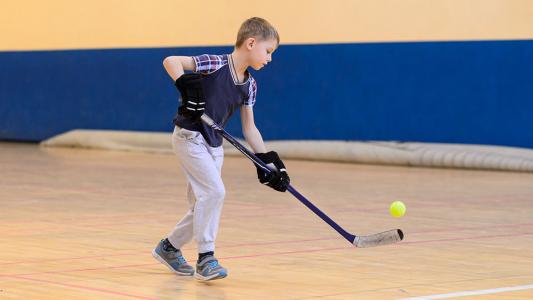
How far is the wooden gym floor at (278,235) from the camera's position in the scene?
5.16m

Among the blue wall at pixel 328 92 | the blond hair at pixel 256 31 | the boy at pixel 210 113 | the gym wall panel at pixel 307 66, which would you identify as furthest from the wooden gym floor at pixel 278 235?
the gym wall panel at pixel 307 66

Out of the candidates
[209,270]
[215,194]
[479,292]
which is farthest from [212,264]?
[479,292]

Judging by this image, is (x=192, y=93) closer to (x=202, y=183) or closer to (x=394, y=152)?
(x=202, y=183)

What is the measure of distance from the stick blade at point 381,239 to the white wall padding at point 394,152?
7.26 m

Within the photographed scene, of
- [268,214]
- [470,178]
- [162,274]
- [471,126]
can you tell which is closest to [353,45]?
[471,126]

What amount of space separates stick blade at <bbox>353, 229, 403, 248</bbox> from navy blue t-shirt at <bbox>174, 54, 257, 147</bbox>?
0.89 metres

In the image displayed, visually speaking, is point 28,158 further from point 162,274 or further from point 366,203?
point 162,274

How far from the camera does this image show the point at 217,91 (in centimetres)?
540

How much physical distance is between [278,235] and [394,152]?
21.7 feet

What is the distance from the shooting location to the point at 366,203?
9.27 meters

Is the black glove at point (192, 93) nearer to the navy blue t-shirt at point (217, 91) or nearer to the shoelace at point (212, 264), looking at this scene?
the navy blue t-shirt at point (217, 91)

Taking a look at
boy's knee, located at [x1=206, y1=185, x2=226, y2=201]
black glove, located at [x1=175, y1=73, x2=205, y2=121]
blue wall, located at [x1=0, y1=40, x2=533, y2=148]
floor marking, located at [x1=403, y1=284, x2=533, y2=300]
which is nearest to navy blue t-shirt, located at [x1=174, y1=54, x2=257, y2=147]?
black glove, located at [x1=175, y1=73, x2=205, y2=121]

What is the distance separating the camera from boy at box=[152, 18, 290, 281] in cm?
526

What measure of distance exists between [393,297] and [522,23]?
29.5ft
